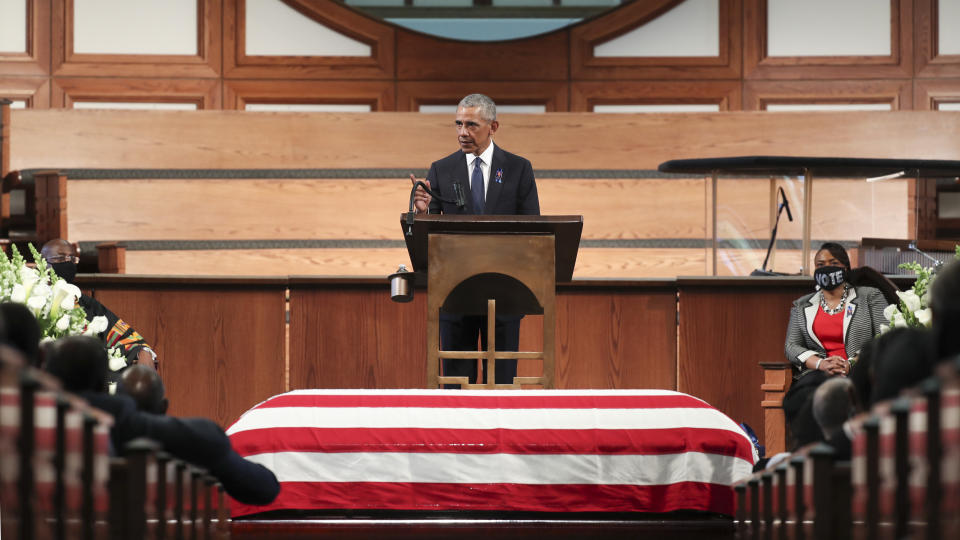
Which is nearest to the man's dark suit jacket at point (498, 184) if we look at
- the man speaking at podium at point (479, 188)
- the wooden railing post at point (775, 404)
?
the man speaking at podium at point (479, 188)

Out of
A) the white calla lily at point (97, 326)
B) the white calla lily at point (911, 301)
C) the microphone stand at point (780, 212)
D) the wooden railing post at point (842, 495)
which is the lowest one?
the wooden railing post at point (842, 495)

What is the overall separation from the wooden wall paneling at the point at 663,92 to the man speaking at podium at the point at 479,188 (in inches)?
123

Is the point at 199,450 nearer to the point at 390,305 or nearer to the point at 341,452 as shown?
A: the point at 341,452

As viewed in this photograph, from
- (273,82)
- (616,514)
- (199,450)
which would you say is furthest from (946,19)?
(199,450)

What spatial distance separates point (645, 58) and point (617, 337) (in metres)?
2.77

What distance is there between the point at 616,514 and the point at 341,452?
634 millimetres

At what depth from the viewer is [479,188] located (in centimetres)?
371

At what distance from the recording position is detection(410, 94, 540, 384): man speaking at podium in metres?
3.57

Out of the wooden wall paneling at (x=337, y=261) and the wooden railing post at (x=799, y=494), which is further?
A: the wooden wall paneling at (x=337, y=261)

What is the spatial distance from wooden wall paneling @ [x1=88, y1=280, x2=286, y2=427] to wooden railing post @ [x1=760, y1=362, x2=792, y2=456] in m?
2.01

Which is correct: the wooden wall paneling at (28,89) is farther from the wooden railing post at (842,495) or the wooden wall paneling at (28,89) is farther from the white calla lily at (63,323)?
the wooden railing post at (842,495)

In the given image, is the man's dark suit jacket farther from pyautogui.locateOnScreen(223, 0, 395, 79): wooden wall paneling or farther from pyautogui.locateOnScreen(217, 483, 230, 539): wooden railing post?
pyautogui.locateOnScreen(223, 0, 395, 79): wooden wall paneling

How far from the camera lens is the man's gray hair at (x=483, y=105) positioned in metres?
3.56

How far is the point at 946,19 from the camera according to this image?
668 cm
